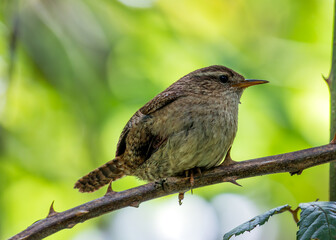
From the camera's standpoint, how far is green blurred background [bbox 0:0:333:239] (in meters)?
3.55

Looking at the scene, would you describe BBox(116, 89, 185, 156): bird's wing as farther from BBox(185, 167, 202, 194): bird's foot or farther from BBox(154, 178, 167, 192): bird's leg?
BBox(154, 178, 167, 192): bird's leg

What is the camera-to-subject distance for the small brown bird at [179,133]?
2920mm

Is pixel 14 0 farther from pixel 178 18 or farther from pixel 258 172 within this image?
pixel 258 172

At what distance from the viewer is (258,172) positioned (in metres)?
2.18

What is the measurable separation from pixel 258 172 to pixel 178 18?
94.3 inches

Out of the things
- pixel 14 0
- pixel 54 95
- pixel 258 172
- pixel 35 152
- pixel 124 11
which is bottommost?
pixel 258 172

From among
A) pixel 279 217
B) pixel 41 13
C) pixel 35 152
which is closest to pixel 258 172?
pixel 41 13

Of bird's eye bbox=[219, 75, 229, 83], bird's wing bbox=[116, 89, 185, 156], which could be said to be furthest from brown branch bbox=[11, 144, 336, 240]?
bird's eye bbox=[219, 75, 229, 83]

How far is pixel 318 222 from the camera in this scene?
1822 millimetres

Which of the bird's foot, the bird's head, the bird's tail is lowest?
the bird's foot

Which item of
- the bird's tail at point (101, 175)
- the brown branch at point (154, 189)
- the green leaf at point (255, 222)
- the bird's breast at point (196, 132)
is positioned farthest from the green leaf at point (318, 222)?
the bird's tail at point (101, 175)

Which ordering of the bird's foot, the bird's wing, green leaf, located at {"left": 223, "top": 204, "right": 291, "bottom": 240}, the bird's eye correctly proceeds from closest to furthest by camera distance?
green leaf, located at {"left": 223, "top": 204, "right": 291, "bottom": 240}, the bird's foot, the bird's wing, the bird's eye

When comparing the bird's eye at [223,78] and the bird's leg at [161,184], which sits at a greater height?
the bird's eye at [223,78]

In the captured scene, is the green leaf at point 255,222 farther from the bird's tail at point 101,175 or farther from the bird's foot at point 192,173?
the bird's tail at point 101,175
